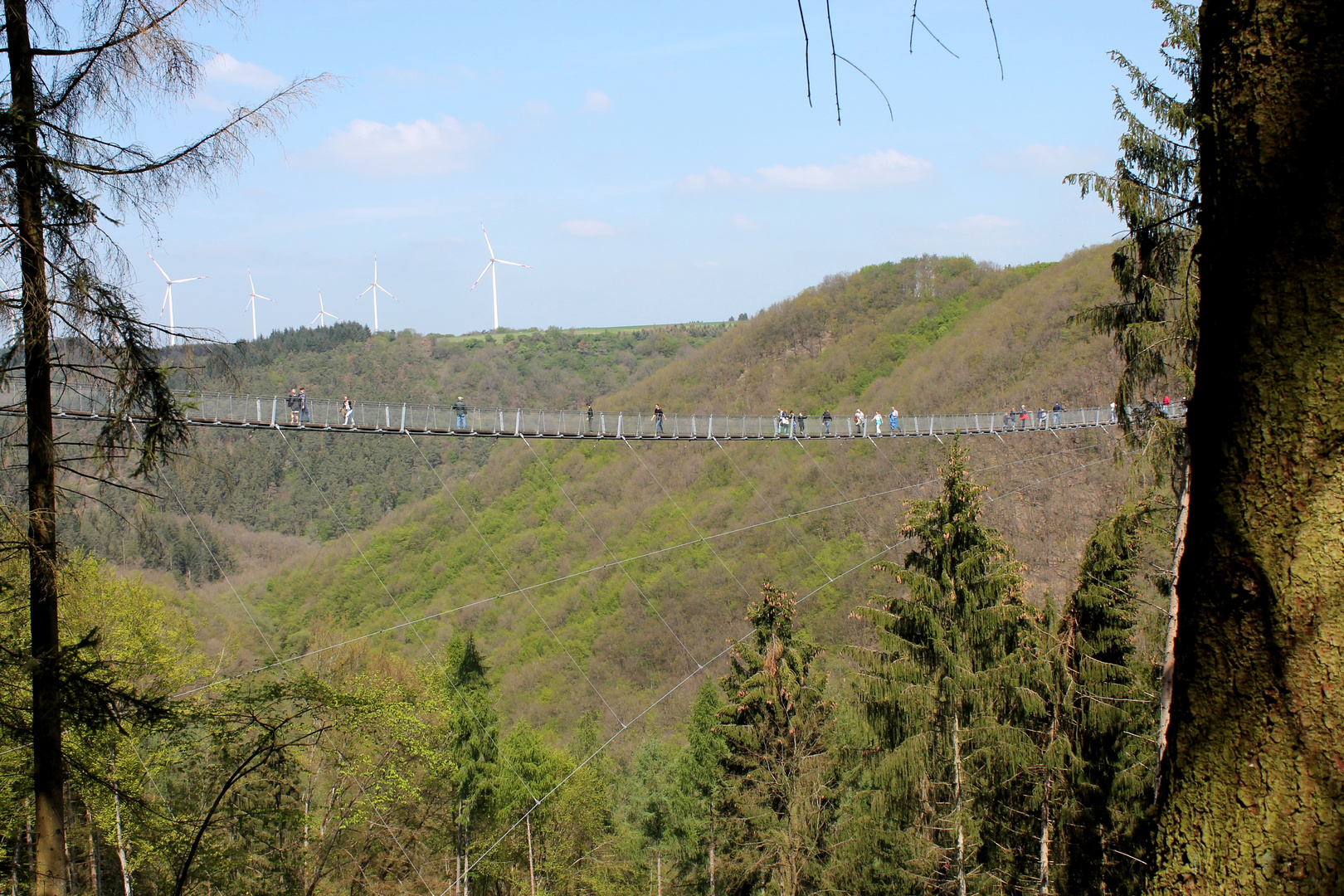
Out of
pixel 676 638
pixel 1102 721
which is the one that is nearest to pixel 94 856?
pixel 1102 721

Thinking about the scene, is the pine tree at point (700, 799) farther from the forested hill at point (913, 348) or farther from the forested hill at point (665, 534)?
the forested hill at point (913, 348)

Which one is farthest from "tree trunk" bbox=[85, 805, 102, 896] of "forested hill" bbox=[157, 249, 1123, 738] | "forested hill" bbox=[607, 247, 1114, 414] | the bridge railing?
"forested hill" bbox=[607, 247, 1114, 414]

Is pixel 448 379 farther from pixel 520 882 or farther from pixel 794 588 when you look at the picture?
pixel 520 882

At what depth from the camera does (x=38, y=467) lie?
5.21 m

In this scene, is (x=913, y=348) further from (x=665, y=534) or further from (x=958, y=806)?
(x=958, y=806)

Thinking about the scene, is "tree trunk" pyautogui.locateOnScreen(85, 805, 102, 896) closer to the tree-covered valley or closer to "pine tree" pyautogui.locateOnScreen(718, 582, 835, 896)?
the tree-covered valley

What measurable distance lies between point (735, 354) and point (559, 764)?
6304cm

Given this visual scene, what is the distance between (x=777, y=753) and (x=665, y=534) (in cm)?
3393

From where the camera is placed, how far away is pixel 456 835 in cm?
2431

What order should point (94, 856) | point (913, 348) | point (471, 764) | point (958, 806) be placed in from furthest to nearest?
point (913, 348) < point (471, 764) < point (94, 856) < point (958, 806)

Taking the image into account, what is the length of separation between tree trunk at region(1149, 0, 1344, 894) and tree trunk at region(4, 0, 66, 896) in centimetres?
529

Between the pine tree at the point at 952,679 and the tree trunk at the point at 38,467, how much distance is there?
11.3 meters

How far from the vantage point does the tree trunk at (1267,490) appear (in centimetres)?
153

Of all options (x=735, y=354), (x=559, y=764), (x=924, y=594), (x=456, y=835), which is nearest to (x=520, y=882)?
(x=456, y=835)
